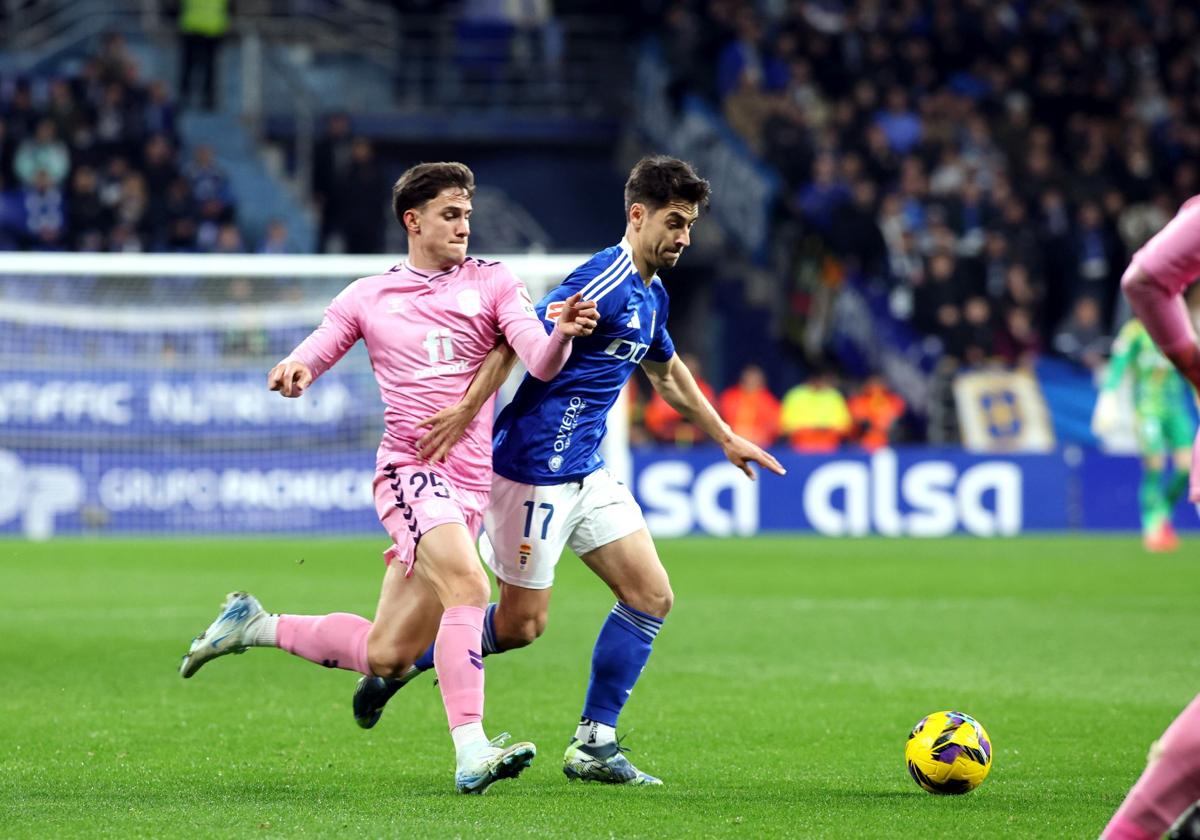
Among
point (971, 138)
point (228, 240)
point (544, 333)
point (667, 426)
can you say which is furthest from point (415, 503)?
point (971, 138)

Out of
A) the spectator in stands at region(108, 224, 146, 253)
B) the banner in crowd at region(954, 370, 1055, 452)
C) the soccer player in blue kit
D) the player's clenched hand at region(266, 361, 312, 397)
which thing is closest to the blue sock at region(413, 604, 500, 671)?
the soccer player in blue kit

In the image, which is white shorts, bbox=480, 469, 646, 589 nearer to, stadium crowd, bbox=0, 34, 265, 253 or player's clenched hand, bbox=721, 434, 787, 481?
player's clenched hand, bbox=721, 434, 787, 481

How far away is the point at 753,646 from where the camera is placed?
1048 centimetres

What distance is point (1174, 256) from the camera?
3.83 m

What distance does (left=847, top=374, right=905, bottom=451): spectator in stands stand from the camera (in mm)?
21125

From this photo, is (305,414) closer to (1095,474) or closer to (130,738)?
(1095,474)

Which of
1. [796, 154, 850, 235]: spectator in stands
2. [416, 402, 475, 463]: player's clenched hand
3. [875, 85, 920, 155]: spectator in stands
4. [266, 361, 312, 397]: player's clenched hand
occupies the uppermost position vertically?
[875, 85, 920, 155]: spectator in stands

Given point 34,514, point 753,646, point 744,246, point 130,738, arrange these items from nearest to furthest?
point 130,738 < point 753,646 < point 34,514 < point 744,246

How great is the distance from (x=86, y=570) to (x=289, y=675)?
6463mm

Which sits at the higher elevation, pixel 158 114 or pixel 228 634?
pixel 158 114

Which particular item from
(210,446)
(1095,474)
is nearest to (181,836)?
(210,446)

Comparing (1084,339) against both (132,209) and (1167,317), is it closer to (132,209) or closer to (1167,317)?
(132,209)

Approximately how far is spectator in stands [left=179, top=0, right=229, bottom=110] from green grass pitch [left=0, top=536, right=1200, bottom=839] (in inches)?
422

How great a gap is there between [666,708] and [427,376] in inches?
100
